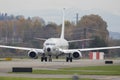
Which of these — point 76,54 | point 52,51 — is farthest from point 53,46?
point 76,54

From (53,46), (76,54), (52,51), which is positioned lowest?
(76,54)

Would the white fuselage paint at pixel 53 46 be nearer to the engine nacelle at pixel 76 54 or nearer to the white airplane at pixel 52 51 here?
the white airplane at pixel 52 51

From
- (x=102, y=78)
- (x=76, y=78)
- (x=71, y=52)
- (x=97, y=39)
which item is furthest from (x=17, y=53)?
(x=76, y=78)

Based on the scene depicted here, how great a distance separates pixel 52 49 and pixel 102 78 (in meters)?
52.9

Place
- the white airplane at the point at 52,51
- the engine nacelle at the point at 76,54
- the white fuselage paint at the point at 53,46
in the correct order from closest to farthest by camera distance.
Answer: the white fuselage paint at the point at 53,46 → the white airplane at the point at 52,51 → the engine nacelle at the point at 76,54

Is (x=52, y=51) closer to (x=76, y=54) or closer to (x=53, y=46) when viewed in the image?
(x=53, y=46)

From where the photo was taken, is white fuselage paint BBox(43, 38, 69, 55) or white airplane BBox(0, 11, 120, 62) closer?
white fuselage paint BBox(43, 38, 69, 55)

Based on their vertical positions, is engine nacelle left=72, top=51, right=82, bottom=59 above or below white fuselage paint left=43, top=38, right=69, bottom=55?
below

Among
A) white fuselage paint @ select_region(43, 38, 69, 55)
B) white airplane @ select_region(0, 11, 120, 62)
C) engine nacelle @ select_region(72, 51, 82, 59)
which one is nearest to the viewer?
white fuselage paint @ select_region(43, 38, 69, 55)

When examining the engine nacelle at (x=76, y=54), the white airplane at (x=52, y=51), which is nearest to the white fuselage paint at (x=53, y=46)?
the white airplane at (x=52, y=51)

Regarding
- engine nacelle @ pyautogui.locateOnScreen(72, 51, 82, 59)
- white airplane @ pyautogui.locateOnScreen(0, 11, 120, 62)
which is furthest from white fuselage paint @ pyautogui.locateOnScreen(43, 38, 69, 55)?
engine nacelle @ pyautogui.locateOnScreen(72, 51, 82, 59)

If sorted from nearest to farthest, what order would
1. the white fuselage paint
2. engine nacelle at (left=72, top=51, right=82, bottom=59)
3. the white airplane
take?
the white fuselage paint
the white airplane
engine nacelle at (left=72, top=51, right=82, bottom=59)

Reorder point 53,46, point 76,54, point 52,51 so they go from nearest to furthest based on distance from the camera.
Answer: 1. point 52,51
2. point 53,46
3. point 76,54

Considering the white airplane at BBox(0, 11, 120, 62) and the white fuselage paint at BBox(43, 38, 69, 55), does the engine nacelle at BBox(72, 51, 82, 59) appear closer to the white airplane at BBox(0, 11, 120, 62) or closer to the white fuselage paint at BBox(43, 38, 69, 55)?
the white airplane at BBox(0, 11, 120, 62)
